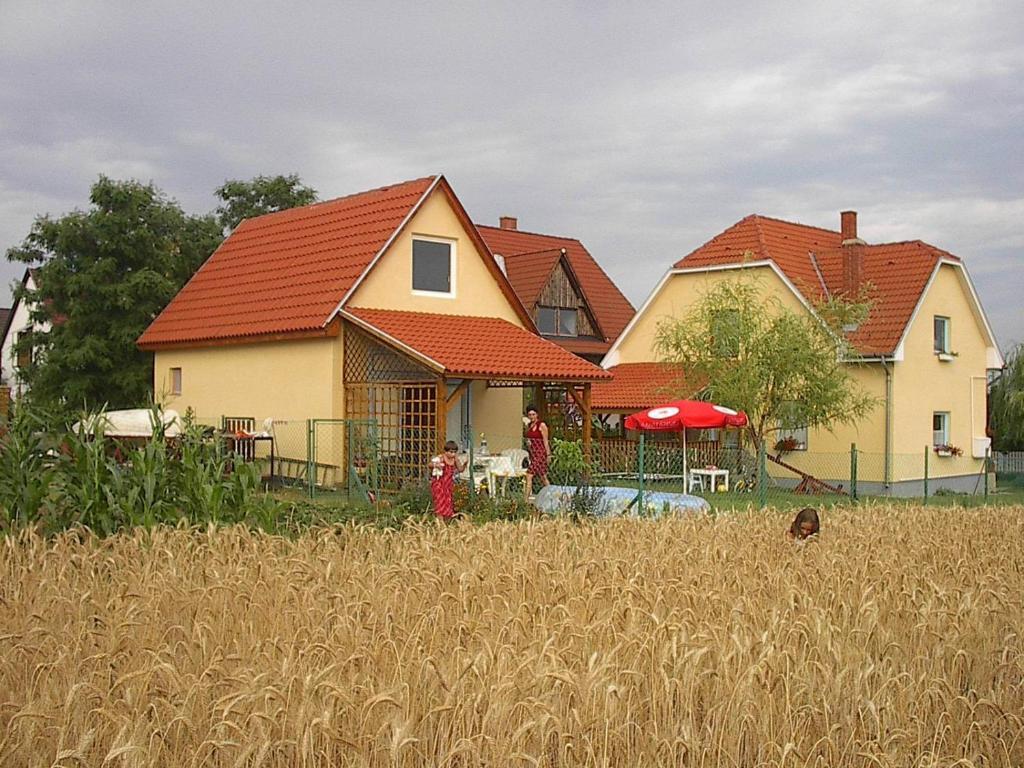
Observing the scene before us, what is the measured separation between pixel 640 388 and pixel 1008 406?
14141 millimetres

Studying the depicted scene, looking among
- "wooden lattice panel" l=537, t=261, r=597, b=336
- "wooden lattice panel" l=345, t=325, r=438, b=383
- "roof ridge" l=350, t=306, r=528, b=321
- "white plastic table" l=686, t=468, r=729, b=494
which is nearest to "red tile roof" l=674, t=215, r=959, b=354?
"wooden lattice panel" l=537, t=261, r=597, b=336

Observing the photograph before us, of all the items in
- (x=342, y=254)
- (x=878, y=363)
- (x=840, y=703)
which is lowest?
(x=840, y=703)

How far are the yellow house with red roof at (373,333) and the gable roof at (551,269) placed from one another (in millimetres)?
10035

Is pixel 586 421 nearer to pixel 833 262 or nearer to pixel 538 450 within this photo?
pixel 538 450

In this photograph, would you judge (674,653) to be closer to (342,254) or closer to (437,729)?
(437,729)

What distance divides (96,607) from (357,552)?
2.58 metres

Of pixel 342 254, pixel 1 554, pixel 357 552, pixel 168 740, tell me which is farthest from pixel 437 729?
pixel 342 254

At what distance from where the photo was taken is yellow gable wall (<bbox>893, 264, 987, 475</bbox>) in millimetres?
30953

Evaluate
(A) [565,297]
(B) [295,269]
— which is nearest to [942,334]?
(A) [565,297]

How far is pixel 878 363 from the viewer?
98.6 feet

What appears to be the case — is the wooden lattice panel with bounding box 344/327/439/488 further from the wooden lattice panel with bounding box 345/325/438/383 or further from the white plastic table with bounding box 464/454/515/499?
the white plastic table with bounding box 464/454/515/499

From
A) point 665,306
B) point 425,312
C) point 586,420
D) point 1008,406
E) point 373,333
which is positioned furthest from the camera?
point 1008,406

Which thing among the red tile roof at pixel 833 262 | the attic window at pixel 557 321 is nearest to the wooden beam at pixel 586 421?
the red tile roof at pixel 833 262

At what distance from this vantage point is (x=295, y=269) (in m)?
26.9
